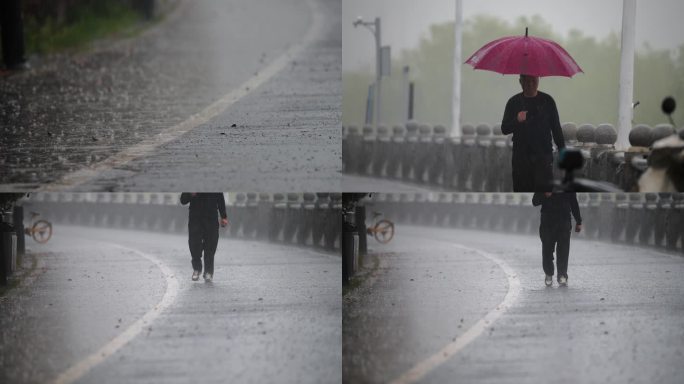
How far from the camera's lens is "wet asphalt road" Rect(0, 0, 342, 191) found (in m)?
8.29

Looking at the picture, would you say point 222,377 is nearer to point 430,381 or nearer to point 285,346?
point 285,346

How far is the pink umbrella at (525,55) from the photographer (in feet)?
26.6

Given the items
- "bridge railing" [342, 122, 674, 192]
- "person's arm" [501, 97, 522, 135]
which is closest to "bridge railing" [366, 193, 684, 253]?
"bridge railing" [342, 122, 674, 192]

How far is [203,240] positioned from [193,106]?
2.93 ft

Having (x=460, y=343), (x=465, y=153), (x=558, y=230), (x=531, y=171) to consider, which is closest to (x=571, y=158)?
(x=531, y=171)

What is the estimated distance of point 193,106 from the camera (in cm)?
940

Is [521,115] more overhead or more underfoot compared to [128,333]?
more overhead

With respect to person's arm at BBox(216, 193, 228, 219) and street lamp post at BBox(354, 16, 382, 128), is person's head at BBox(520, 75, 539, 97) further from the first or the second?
person's arm at BBox(216, 193, 228, 219)

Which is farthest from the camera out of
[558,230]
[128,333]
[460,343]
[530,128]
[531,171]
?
[558,230]

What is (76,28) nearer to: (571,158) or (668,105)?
(571,158)

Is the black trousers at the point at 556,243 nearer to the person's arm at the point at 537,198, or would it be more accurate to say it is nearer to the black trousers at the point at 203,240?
the person's arm at the point at 537,198

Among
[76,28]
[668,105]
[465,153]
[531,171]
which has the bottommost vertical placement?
[531,171]

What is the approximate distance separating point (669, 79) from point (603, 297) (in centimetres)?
137

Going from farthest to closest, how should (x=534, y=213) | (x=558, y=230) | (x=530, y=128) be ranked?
(x=558, y=230)
(x=534, y=213)
(x=530, y=128)
